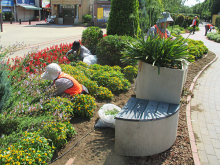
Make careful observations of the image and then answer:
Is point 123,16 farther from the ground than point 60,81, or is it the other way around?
point 123,16

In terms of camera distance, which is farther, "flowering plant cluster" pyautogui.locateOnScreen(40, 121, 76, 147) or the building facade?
the building facade

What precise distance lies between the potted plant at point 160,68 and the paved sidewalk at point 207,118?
0.96 meters

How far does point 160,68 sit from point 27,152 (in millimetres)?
2379

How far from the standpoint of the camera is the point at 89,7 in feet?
130

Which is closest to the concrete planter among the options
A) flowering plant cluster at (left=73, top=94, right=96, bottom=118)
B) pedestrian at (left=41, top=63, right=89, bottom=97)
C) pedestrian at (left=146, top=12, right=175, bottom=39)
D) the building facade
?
pedestrian at (left=146, top=12, right=175, bottom=39)

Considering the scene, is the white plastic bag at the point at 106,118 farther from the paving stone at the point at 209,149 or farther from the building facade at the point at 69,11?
the building facade at the point at 69,11

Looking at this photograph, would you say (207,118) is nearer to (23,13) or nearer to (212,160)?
(212,160)

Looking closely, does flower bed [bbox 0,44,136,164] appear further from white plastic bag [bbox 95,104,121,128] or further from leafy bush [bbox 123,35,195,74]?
leafy bush [bbox 123,35,195,74]

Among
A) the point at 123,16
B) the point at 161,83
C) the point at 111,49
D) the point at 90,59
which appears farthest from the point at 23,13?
the point at 161,83

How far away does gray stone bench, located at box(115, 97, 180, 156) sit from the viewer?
2959mm

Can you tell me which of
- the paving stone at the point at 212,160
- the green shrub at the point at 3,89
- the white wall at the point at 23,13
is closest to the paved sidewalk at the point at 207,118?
the paving stone at the point at 212,160

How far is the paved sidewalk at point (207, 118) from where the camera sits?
3398 mm

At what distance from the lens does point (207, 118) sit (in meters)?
4.62

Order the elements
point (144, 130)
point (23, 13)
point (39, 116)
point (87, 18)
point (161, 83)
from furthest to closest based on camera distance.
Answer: point (23, 13)
point (87, 18)
point (161, 83)
point (39, 116)
point (144, 130)
